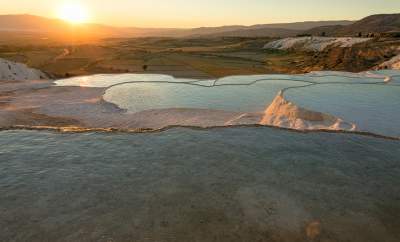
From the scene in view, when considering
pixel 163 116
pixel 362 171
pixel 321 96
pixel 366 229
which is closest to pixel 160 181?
pixel 366 229

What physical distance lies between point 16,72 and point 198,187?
29.4 metres

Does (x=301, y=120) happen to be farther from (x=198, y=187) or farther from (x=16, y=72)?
(x=16, y=72)

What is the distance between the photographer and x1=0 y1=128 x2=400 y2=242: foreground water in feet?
18.5

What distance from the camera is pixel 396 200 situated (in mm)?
6754

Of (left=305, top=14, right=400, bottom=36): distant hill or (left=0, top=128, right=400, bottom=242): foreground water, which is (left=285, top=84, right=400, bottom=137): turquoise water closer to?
(left=0, top=128, right=400, bottom=242): foreground water

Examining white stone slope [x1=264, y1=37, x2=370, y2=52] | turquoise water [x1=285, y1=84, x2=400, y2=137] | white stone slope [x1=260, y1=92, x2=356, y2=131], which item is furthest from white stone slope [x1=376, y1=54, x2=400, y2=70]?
white stone slope [x1=264, y1=37, x2=370, y2=52]

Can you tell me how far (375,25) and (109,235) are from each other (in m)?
138

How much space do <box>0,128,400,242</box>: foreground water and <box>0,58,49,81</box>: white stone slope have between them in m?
22.3

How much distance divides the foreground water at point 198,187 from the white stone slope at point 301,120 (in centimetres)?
140

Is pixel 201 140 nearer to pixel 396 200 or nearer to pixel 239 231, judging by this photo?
pixel 239 231

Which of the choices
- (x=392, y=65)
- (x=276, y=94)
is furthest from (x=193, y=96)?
(x=392, y=65)

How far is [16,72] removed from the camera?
99.9 feet

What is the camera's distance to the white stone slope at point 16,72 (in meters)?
29.4

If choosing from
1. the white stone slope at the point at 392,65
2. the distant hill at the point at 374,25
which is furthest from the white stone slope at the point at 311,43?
the distant hill at the point at 374,25
